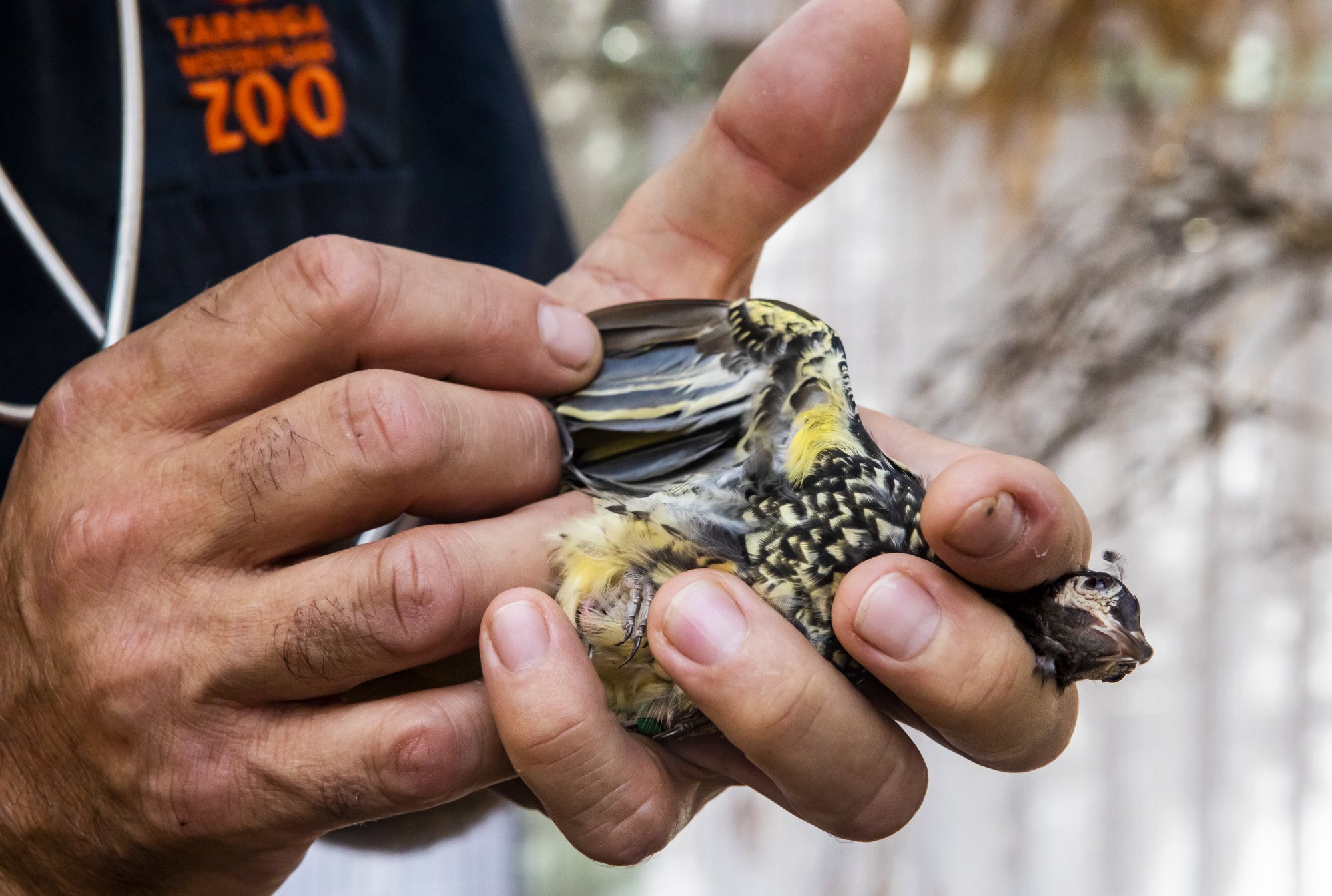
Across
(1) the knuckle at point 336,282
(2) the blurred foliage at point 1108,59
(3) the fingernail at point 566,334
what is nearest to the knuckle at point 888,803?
(3) the fingernail at point 566,334

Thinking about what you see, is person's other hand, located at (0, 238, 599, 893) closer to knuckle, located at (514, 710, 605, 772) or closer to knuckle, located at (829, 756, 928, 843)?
knuckle, located at (514, 710, 605, 772)

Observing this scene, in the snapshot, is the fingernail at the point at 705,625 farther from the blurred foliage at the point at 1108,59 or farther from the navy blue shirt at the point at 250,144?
the blurred foliage at the point at 1108,59

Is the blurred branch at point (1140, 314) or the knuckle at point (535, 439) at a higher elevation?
the knuckle at point (535, 439)

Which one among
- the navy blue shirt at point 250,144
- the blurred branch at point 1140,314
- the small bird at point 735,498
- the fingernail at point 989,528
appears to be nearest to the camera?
the fingernail at point 989,528

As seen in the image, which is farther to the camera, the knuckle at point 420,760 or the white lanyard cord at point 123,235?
the white lanyard cord at point 123,235

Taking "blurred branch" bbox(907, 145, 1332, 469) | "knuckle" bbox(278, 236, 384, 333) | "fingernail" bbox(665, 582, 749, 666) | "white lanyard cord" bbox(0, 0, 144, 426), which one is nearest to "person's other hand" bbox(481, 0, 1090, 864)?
"fingernail" bbox(665, 582, 749, 666)

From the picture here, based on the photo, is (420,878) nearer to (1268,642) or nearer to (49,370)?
(49,370)
